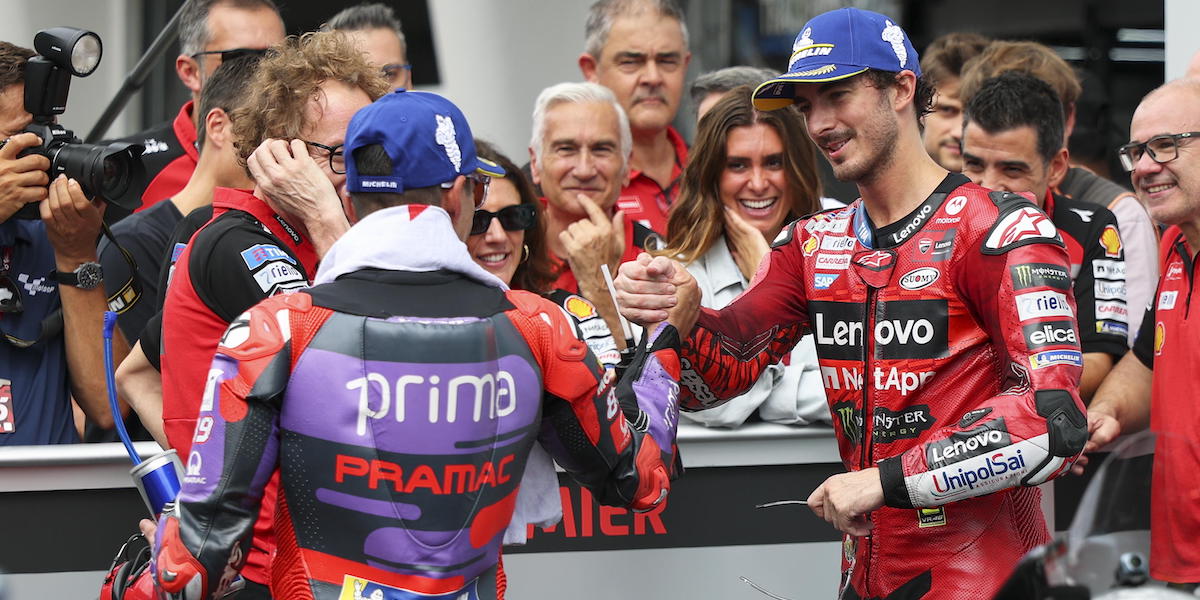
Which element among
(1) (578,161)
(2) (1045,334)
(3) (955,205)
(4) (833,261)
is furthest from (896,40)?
(1) (578,161)

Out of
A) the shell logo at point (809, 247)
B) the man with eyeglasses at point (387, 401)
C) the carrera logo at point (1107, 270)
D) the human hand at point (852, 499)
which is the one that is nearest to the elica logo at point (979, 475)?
the human hand at point (852, 499)

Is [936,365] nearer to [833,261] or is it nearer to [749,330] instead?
[833,261]

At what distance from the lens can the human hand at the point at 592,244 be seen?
163 inches

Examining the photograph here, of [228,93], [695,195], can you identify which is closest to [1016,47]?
[695,195]

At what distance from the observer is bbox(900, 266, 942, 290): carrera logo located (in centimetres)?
288

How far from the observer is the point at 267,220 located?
2.91 metres

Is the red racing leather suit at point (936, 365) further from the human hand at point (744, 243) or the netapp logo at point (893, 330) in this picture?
the human hand at point (744, 243)

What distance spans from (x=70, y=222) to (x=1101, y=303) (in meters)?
3.03

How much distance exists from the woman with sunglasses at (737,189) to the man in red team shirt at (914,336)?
42.0 inches

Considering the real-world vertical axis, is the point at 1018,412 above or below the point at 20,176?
below

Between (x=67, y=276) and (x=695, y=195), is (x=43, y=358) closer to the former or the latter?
(x=67, y=276)

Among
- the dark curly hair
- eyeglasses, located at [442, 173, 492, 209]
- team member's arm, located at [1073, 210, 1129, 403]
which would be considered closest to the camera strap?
the dark curly hair

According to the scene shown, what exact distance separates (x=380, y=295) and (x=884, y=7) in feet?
28.2

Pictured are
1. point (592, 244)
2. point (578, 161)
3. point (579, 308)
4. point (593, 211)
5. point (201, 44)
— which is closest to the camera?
point (579, 308)
